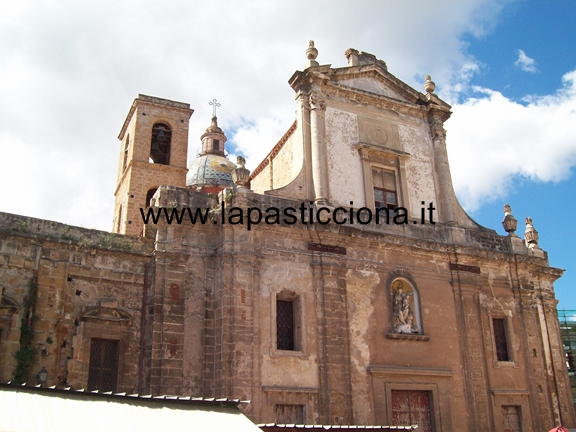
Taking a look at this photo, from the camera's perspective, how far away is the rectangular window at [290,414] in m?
13.4

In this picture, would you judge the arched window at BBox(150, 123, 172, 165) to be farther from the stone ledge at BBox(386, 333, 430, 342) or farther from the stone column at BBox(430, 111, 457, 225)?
the stone ledge at BBox(386, 333, 430, 342)

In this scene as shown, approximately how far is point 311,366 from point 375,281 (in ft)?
9.52

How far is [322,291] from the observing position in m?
14.8

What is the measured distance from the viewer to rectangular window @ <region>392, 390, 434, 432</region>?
48.8ft

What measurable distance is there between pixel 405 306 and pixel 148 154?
10.4 m

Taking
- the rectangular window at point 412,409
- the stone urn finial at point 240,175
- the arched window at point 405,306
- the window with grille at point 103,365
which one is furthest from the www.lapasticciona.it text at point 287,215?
the rectangular window at point 412,409

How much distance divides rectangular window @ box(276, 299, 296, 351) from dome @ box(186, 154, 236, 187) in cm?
1721

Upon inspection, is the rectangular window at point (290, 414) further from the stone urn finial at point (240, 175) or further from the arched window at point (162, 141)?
the arched window at point (162, 141)

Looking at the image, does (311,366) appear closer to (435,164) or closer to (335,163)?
(335,163)

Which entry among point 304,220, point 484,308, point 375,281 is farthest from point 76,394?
point 484,308

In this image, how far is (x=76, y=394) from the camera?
354 inches

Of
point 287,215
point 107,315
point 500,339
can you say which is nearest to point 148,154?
point 287,215

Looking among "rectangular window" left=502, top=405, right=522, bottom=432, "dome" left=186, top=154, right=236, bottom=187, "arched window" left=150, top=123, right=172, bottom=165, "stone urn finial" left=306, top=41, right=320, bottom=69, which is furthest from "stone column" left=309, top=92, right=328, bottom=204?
"dome" left=186, top=154, right=236, bottom=187

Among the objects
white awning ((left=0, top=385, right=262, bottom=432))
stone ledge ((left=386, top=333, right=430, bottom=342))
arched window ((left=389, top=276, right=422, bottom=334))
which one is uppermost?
arched window ((left=389, top=276, right=422, bottom=334))
